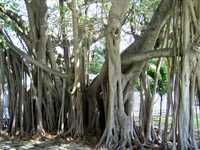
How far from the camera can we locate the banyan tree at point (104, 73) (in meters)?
5.11

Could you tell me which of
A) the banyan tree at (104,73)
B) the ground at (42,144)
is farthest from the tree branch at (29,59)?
the ground at (42,144)

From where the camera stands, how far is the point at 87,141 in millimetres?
5512

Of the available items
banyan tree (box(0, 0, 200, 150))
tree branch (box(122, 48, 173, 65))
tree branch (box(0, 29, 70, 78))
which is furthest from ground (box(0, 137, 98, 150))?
tree branch (box(122, 48, 173, 65))

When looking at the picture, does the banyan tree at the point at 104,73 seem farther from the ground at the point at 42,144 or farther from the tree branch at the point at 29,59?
the ground at the point at 42,144

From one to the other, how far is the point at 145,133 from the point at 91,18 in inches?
86.0

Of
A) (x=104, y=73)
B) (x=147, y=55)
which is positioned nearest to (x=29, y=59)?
(x=104, y=73)

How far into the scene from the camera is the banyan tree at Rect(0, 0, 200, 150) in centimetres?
511

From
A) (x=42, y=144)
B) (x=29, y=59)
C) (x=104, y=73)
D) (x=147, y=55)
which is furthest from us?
(x=29, y=59)

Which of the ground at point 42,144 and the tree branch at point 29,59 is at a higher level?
the tree branch at point 29,59

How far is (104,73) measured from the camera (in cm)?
568

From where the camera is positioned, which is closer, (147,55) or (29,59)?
(147,55)

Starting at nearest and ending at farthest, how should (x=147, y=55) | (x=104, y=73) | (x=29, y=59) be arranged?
(x=147, y=55)
(x=104, y=73)
(x=29, y=59)

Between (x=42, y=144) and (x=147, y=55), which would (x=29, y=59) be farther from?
(x=147, y=55)

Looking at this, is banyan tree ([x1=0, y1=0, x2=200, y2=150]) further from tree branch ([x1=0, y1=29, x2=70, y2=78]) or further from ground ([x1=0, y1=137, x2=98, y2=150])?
ground ([x1=0, y1=137, x2=98, y2=150])
